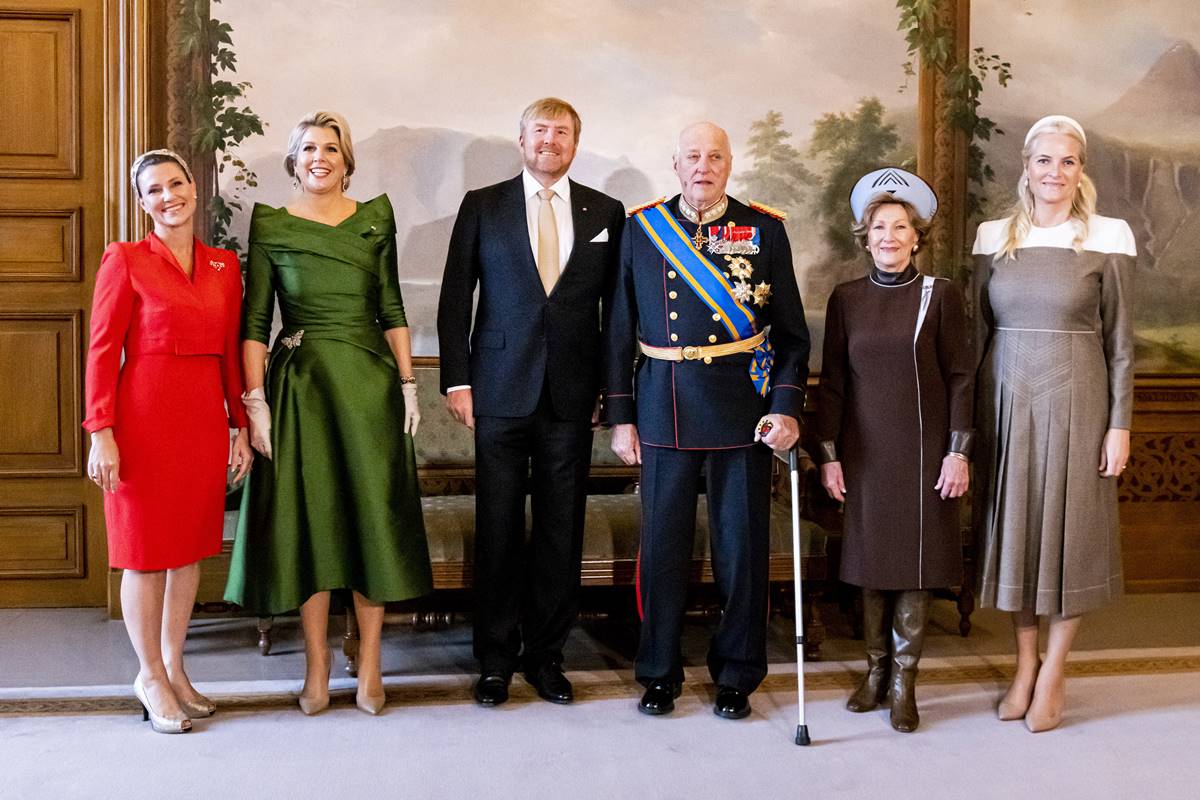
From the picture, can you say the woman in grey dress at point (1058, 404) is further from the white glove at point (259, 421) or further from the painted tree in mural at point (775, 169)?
the white glove at point (259, 421)

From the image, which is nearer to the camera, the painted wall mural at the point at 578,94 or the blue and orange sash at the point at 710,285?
the blue and orange sash at the point at 710,285

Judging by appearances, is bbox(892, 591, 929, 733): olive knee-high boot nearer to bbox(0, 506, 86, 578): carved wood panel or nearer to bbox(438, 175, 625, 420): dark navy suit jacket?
bbox(438, 175, 625, 420): dark navy suit jacket

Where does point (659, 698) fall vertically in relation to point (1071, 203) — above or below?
below

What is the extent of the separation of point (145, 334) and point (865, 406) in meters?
1.91

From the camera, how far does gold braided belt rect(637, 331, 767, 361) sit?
2957 millimetres

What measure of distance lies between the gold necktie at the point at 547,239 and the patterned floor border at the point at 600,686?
1.22 metres

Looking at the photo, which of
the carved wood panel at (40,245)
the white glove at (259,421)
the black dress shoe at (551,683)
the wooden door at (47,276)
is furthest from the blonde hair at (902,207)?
the carved wood panel at (40,245)

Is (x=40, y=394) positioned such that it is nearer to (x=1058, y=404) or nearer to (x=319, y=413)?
(x=319, y=413)

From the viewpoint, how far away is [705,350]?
296 cm

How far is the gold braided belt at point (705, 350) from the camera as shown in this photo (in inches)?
116

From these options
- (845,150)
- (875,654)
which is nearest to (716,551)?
(875,654)

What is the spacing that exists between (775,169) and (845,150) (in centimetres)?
30

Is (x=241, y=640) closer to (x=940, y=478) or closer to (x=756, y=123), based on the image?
(x=940, y=478)

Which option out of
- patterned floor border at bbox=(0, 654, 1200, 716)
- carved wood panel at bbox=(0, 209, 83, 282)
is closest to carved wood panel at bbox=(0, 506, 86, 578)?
carved wood panel at bbox=(0, 209, 83, 282)
